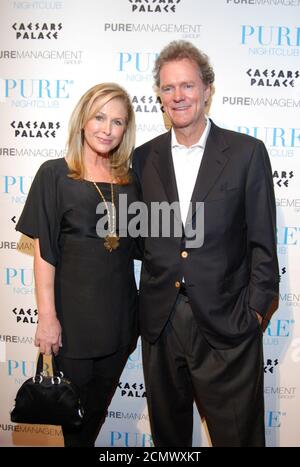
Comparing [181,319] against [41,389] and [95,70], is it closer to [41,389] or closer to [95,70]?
[41,389]

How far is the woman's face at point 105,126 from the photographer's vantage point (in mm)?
1745

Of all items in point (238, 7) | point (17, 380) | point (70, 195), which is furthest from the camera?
point (17, 380)

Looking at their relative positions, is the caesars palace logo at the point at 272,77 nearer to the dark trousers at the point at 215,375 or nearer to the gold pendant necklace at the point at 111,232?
the gold pendant necklace at the point at 111,232

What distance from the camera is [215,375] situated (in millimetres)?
1803

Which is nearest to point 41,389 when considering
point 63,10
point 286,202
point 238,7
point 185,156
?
point 185,156

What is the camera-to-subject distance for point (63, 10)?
222 centimetres

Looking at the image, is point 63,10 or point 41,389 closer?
point 41,389

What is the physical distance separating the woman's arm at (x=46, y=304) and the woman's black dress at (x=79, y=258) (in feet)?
0.14

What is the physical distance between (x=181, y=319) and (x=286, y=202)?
3.20ft

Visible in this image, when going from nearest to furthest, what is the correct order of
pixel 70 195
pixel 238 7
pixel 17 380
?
pixel 70 195
pixel 238 7
pixel 17 380

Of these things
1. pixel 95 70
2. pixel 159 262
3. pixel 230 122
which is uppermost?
pixel 95 70

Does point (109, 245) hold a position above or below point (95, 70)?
below

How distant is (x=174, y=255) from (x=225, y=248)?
8.8 inches

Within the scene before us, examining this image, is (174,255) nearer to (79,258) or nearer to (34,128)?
(79,258)
